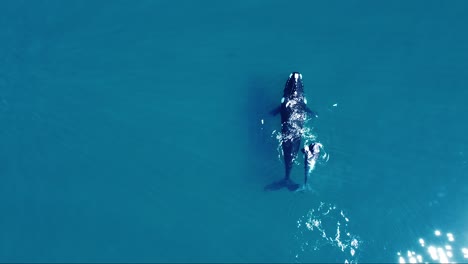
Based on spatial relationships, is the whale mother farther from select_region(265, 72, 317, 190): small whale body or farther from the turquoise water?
the turquoise water

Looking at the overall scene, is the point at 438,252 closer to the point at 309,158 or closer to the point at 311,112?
the point at 309,158

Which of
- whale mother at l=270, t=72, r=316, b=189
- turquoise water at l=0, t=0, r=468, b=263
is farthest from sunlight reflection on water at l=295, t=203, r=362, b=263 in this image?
whale mother at l=270, t=72, r=316, b=189

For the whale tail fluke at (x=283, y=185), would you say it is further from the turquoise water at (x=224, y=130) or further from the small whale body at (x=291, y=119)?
the turquoise water at (x=224, y=130)

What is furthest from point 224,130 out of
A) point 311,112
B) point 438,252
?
point 438,252

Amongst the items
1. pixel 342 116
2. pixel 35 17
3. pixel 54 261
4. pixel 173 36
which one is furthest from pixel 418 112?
pixel 35 17

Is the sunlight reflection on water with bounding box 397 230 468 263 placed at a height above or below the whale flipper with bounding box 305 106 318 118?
below

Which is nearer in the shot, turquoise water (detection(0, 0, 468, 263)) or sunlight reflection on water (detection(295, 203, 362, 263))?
sunlight reflection on water (detection(295, 203, 362, 263))

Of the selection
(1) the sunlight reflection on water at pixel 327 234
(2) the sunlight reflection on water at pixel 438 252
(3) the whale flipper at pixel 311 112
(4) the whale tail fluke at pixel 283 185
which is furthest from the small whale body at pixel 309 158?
(2) the sunlight reflection on water at pixel 438 252
